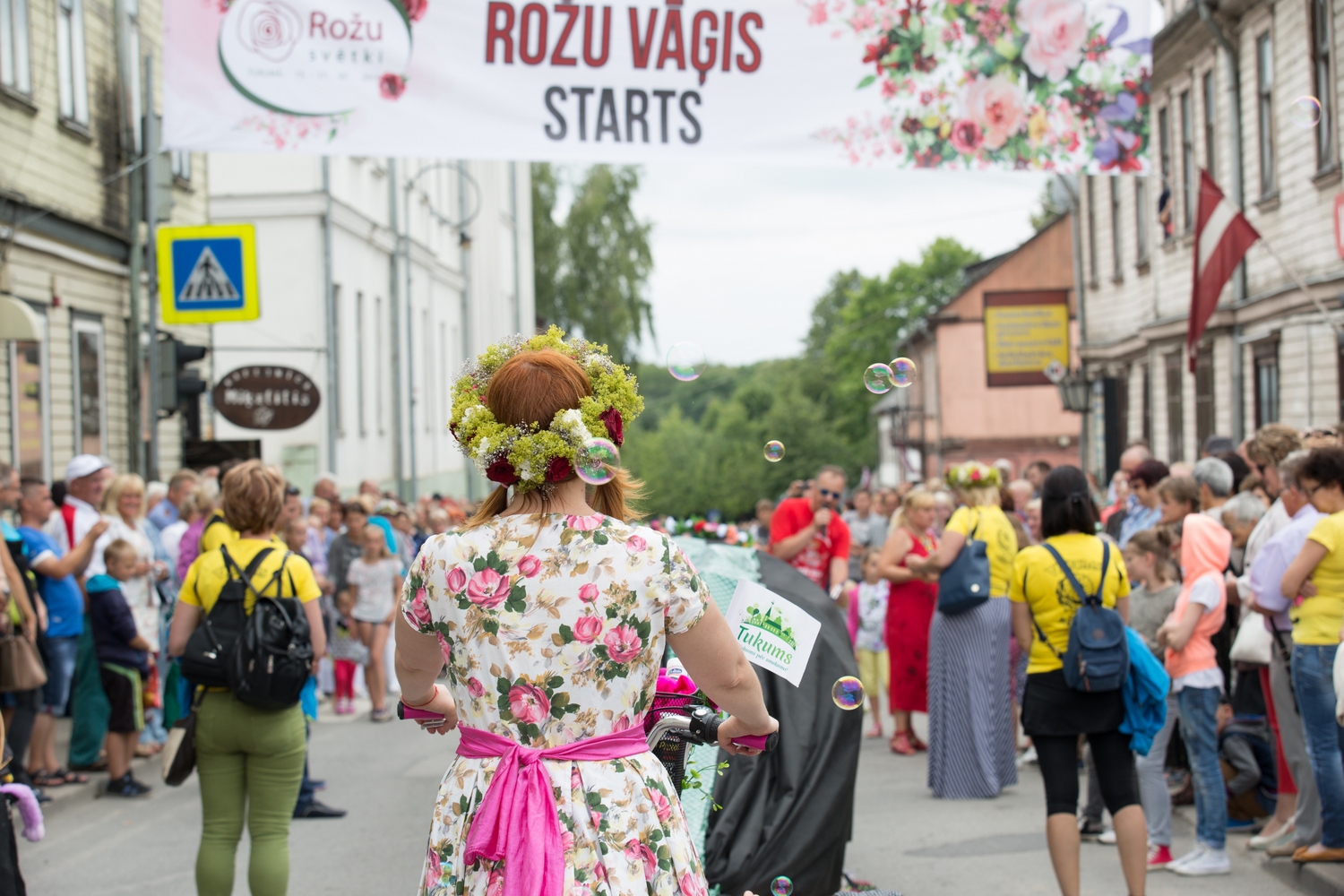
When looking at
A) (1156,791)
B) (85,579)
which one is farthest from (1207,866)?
(85,579)

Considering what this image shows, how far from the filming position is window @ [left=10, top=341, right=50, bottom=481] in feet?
41.0

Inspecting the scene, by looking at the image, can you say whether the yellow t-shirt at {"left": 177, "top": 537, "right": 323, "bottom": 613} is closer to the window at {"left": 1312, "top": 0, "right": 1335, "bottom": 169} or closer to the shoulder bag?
the shoulder bag

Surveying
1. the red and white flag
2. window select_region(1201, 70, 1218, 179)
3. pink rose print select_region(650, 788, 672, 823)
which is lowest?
pink rose print select_region(650, 788, 672, 823)

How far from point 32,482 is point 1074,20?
22.8 ft

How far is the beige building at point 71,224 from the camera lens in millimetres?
12594

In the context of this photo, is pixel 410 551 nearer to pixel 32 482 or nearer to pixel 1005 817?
pixel 32 482

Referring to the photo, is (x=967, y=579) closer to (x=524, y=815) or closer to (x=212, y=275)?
(x=524, y=815)

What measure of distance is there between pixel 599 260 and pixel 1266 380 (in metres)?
31.4

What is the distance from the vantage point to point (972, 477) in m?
8.56

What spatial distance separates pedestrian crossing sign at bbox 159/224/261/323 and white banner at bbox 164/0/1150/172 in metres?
3.44

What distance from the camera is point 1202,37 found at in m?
18.5

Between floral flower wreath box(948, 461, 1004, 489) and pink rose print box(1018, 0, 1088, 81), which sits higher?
pink rose print box(1018, 0, 1088, 81)

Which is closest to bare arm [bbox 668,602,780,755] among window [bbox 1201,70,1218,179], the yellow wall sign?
window [bbox 1201,70,1218,179]

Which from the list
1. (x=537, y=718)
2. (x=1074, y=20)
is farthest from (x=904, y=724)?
(x=537, y=718)
